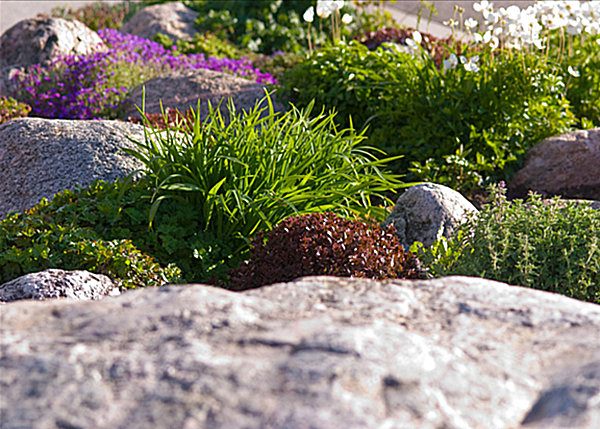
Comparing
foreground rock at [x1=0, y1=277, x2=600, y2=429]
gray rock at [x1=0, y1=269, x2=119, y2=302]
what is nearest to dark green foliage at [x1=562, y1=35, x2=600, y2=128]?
gray rock at [x1=0, y1=269, x2=119, y2=302]

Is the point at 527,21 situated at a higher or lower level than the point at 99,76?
higher

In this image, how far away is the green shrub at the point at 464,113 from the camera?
291 inches

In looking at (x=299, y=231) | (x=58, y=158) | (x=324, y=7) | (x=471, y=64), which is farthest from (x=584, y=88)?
(x=58, y=158)

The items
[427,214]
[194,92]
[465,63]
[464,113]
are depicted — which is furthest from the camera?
[194,92]

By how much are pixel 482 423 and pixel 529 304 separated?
2.02ft

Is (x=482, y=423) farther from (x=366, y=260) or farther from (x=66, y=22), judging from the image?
(x=66, y=22)

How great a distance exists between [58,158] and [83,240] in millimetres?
1344

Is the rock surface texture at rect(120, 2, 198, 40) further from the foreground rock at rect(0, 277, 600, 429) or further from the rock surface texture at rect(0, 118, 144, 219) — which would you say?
the foreground rock at rect(0, 277, 600, 429)

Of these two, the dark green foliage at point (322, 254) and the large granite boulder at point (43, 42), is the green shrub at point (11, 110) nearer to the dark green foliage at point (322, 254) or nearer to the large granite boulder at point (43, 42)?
the large granite boulder at point (43, 42)

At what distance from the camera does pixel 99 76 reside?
9555mm

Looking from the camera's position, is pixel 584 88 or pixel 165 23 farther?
pixel 165 23

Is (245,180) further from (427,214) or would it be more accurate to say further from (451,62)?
(451,62)

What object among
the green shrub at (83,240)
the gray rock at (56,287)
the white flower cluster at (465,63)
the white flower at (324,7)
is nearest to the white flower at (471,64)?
the white flower cluster at (465,63)

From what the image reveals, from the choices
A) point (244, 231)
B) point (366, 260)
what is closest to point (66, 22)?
point (244, 231)
